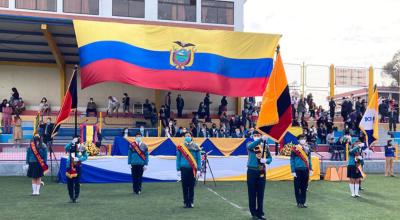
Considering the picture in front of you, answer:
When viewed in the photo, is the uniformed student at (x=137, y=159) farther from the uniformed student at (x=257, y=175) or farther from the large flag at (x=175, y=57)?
the large flag at (x=175, y=57)

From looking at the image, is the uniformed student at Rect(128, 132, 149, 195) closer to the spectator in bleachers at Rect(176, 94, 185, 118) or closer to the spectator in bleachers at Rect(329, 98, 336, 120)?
the spectator in bleachers at Rect(176, 94, 185, 118)

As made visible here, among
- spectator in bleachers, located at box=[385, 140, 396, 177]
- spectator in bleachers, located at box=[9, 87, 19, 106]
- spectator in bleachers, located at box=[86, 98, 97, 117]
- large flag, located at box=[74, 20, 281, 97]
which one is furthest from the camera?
spectator in bleachers, located at box=[86, 98, 97, 117]

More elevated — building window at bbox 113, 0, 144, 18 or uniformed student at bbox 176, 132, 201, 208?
building window at bbox 113, 0, 144, 18

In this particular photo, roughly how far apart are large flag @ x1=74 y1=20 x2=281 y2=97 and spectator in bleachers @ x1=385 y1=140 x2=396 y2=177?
7.63 meters

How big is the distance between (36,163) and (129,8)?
58.4ft

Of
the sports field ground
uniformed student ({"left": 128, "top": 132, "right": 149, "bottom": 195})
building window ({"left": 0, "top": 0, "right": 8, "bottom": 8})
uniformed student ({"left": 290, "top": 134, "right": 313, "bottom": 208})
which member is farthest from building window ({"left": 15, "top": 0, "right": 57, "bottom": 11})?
uniformed student ({"left": 290, "top": 134, "right": 313, "bottom": 208})

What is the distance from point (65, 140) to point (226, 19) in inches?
525

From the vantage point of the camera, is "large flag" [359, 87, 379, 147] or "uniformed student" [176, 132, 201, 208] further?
"large flag" [359, 87, 379, 147]

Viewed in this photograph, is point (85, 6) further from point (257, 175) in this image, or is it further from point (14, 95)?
point (257, 175)

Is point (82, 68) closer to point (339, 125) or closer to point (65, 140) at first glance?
point (65, 140)

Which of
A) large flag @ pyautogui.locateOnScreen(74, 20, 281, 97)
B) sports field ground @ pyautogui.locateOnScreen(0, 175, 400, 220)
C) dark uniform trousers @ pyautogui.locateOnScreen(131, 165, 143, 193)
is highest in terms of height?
large flag @ pyautogui.locateOnScreen(74, 20, 281, 97)

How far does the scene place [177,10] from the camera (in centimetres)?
3084

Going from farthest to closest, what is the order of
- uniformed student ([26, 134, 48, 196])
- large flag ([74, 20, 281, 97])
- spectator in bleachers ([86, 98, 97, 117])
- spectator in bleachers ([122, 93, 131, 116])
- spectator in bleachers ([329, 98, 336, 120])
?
spectator in bleachers ([329, 98, 336, 120]) < spectator in bleachers ([122, 93, 131, 116]) < spectator in bleachers ([86, 98, 97, 117]) < large flag ([74, 20, 281, 97]) < uniformed student ([26, 134, 48, 196])

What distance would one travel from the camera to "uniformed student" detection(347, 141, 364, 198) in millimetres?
14383
